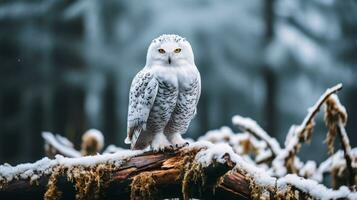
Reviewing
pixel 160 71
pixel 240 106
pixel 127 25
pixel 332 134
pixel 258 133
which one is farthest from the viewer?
pixel 240 106

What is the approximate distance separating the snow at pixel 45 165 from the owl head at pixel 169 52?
1.11ft

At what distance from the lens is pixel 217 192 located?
1.35 meters

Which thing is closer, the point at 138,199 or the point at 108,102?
the point at 138,199

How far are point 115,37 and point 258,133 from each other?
2.29 m

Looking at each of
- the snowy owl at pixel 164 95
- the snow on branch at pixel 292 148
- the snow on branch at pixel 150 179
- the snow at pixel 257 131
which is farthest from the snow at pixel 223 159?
the snow at pixel 257 131

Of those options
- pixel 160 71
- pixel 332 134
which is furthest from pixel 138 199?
pixel 332 134

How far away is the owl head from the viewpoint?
1.55 metres

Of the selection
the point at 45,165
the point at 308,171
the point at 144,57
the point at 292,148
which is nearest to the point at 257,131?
the point at 292,148

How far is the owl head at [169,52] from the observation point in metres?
1.55

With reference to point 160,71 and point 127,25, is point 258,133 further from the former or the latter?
point 127,25

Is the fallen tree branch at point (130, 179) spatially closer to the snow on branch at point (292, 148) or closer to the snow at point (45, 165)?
the snow at point (45, 165)

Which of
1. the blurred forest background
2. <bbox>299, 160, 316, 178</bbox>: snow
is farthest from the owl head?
the blurred forest background

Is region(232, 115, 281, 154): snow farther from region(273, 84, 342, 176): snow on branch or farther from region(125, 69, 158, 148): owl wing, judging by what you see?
region(125, 69, 158, 148): owl wing

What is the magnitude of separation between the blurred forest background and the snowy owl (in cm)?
257
